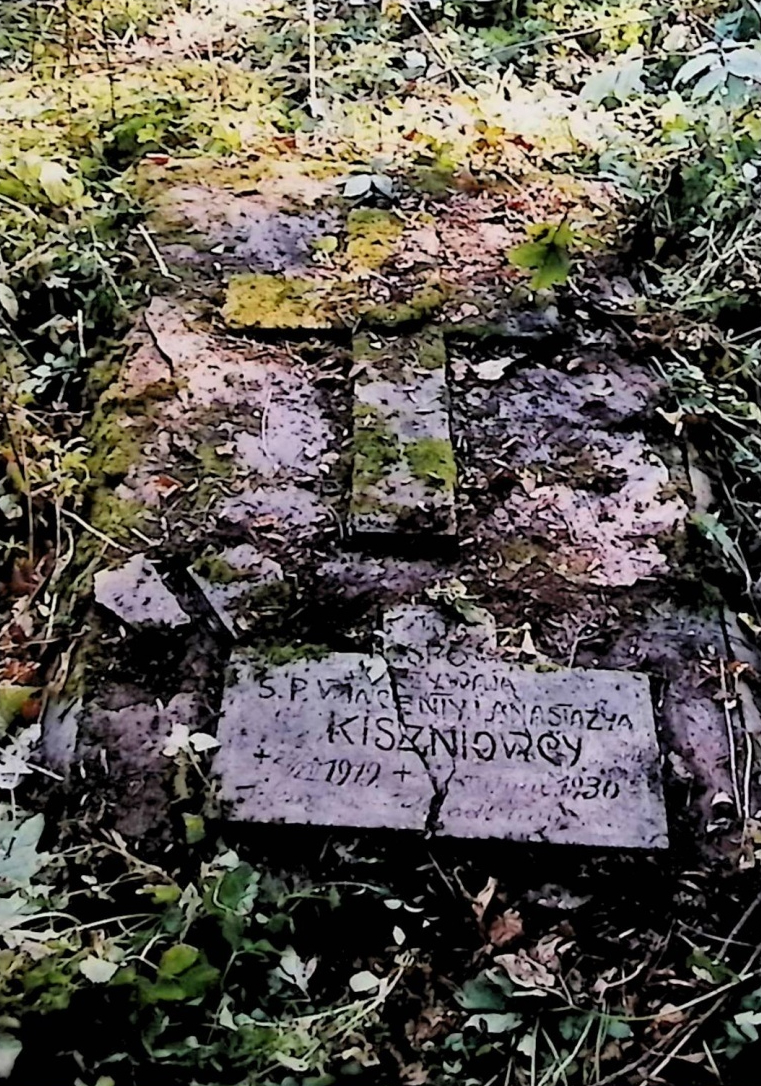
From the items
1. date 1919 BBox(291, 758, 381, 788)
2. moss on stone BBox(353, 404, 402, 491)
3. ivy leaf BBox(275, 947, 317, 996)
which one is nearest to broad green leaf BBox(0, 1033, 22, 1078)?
ivy leaf BBox(275, 947, 317, 996)

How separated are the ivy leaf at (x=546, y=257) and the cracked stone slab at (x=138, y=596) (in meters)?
1.28

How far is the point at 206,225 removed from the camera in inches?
129

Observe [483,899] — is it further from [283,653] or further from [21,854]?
[21,854]

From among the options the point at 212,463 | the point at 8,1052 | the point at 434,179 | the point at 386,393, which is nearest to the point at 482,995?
the point at 8,1052

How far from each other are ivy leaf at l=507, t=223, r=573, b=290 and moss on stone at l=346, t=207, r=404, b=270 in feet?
1.22

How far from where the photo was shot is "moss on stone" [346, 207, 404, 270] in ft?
10.3

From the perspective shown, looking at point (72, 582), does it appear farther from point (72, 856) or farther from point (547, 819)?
point (547, 819)

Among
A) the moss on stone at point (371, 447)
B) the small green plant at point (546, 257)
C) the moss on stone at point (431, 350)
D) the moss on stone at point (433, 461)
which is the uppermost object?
the small green plant at point (546, 257)

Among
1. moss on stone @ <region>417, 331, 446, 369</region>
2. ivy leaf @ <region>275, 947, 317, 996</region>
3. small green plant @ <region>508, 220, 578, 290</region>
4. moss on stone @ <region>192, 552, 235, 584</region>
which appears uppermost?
small green plant @ <region>508, 220, 578, 290</region>

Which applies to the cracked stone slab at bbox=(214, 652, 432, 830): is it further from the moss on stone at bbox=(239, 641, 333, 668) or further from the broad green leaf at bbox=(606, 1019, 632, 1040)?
the broad green leaf at bbox=(606, 1019, 632, 1040)

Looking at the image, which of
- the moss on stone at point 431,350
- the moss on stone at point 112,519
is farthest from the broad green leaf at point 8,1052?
the moss on stone at point 431,350

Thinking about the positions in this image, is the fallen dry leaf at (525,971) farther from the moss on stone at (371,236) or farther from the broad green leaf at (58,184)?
the broad green leaf at (58,184)

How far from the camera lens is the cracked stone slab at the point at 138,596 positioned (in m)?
2.25

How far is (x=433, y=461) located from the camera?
2.55m
